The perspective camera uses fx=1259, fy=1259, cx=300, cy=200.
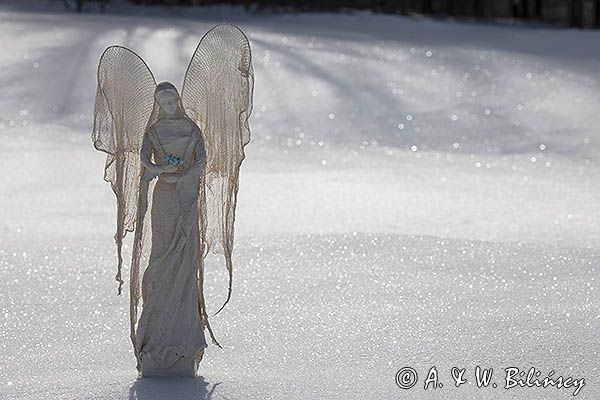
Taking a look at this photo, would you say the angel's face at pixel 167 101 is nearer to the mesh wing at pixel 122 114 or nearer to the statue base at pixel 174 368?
the mesh wing at pixel 122 114

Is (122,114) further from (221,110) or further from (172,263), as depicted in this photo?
(172,263)

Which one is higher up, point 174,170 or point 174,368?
point 174,170

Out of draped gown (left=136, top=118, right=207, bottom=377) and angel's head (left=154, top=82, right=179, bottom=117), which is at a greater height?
angel's head (left=154, top=82, right=179, bottom=117)

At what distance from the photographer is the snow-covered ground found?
18.0ft

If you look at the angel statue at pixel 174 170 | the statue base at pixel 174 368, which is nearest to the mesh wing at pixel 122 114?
the angel statue at pixel 174 170

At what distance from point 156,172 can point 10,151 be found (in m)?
5.56

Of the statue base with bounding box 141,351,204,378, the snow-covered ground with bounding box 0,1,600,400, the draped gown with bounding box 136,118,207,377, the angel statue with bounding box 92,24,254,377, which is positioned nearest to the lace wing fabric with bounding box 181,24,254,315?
the angel statue with bounding box 92,24,254,377

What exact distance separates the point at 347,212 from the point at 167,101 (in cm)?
385

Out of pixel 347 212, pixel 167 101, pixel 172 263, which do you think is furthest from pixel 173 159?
pixel 347 212

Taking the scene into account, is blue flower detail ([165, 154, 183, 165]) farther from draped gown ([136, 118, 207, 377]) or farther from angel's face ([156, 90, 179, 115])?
angel's face ([156, 90, 179, 115])

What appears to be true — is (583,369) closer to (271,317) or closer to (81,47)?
(271,317)

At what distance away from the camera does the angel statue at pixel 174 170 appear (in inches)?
200

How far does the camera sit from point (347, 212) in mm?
8734

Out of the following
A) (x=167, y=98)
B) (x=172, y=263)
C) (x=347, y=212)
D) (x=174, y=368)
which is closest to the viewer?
(x=167, y=98)
